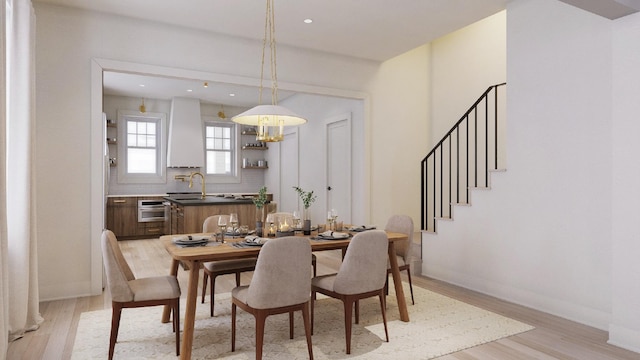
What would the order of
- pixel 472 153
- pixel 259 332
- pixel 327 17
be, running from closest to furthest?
pixel 259 332 < pixel 327 17 < pixel 472 153

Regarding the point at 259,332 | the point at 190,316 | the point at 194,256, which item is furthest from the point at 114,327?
the point at 259,332

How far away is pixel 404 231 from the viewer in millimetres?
3920

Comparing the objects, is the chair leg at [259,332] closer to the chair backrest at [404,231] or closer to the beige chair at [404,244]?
the beige chair at [404,244]

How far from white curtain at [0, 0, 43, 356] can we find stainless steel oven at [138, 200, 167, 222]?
492 cm

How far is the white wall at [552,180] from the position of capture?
11.0 feet

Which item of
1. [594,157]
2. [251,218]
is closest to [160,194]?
[251,218]

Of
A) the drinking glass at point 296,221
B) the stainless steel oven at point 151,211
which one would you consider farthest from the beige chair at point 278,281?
the stainless steel oven at point 151,211

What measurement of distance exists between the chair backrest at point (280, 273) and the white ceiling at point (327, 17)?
2.67 m

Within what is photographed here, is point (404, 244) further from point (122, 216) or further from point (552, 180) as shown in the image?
point (122, 216)

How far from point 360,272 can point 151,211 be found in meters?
6.43

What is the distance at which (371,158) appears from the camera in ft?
19.7

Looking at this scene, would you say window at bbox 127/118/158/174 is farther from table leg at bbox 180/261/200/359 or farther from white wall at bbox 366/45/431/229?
table leg at bbox 180/261/200/359

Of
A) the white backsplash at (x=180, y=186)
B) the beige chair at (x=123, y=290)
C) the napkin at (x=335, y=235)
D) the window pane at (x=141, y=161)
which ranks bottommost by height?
the beige chair at (x=123, y=290)

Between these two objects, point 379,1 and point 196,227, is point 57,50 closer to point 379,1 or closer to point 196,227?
point 196,227
